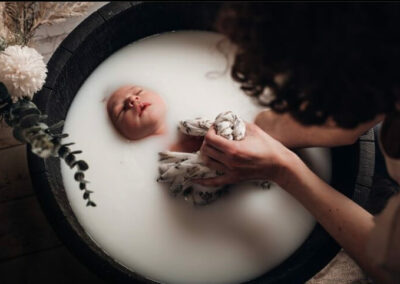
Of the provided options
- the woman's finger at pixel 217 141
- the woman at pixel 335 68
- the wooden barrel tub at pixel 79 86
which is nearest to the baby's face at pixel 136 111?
the wooden barrel tub at pixel 79 86

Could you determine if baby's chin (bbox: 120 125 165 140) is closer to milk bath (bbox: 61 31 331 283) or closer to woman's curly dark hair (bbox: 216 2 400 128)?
milk bath (bbox: 61 31 331 283)

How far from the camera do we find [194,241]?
53.3 inches

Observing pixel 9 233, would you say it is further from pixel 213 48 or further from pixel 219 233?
pixel 213 48

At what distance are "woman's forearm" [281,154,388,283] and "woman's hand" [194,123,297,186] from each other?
3 centimetres

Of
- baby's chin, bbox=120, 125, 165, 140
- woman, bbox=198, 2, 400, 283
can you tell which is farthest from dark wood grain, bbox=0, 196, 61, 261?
woman, bbox=198, 2, 400, 283

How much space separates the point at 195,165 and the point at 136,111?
0.23 m

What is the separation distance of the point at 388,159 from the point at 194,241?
0.56 meters

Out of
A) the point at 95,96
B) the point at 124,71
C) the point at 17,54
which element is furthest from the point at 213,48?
the point at 17,54

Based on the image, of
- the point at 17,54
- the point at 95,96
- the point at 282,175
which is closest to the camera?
the point at 17,54

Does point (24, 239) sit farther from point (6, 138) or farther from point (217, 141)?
point (217, 141)

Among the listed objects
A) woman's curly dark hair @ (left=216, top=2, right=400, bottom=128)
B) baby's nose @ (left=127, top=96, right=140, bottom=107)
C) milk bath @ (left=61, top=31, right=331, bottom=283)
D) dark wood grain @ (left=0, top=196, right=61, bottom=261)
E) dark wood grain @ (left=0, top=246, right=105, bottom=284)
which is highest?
woman's curly dark hair @ (left=216, top=2, right=400, bottom=128)

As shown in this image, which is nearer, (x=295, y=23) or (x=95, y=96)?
(x=295, y=23)

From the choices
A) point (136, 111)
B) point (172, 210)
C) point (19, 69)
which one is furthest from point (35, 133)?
point (172, 210)

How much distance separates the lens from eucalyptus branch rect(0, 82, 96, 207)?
100 cm
